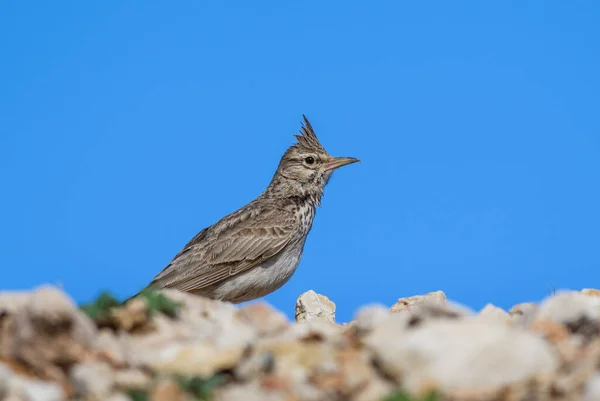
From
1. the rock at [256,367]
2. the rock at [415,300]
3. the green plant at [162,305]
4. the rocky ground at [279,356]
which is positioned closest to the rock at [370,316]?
the rocky ground at [279,356]

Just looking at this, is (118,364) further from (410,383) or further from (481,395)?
(481,395)

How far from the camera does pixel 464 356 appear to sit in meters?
5.30

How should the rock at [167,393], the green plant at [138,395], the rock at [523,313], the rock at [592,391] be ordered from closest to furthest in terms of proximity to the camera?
the rock at [592,391], the rock at [167,393], the green plant at [138,395], the rock at [523,313]

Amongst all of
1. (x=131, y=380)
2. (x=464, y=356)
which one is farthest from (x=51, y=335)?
(x=464, y=356)

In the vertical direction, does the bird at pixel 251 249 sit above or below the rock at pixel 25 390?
above

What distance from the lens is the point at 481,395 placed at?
5.20 m

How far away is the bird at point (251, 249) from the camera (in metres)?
12.9

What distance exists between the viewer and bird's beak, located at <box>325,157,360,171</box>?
1464cm

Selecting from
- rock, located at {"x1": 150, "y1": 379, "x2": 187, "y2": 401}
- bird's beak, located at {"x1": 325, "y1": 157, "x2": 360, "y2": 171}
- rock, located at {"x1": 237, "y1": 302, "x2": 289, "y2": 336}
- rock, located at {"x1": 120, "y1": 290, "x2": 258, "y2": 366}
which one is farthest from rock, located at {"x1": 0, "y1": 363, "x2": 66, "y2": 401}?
bird's beak, located at {"x1": 325, "y1": 157, "x2": 360, "y2": 171}

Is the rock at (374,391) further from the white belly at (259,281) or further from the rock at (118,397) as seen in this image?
the white belly at (259,281)

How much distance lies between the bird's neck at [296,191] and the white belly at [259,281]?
4.42ft

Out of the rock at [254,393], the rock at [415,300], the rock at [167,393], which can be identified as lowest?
the rock at [167,393]

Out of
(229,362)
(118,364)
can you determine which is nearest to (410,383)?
(229,362)

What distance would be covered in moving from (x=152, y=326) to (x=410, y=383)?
78.1 inches
